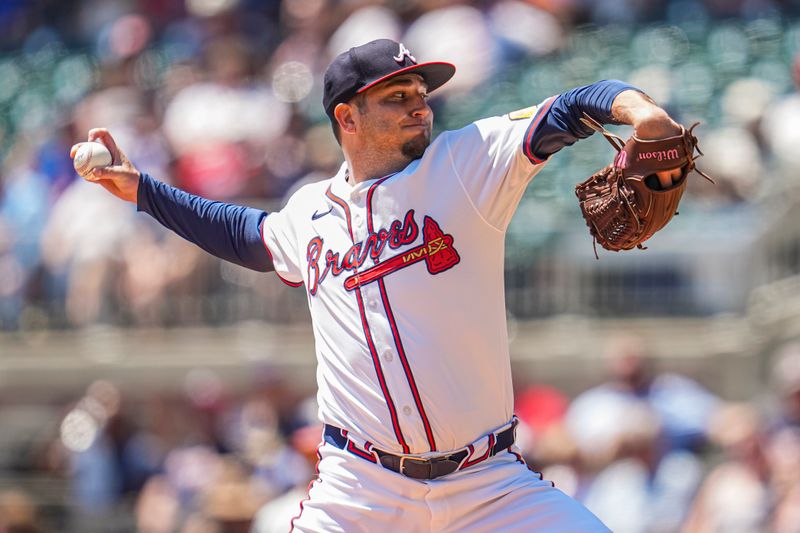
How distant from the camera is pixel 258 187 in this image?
9.41 meters

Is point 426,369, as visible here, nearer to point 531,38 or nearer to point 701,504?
point 701,504

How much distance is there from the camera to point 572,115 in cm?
345

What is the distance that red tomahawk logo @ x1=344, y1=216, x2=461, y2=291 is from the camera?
3.67m

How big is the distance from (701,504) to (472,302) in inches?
130

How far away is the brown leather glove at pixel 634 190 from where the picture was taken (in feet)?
10.5

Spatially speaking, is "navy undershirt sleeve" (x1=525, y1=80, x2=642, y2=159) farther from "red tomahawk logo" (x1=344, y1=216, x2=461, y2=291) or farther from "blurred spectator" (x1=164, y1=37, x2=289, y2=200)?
"blurred spectator" (x1=164, y1=37, x2=289, y2=200)

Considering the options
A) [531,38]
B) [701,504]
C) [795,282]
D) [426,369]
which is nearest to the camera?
[426,369]

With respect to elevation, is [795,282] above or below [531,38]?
below

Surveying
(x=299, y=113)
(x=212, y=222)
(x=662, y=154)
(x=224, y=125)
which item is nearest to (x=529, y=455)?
(x=212, y=222)

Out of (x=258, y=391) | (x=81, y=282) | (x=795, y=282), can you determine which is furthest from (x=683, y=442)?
(x=81, y=282)

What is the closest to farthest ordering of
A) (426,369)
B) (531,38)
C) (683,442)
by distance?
(426,369)
(683,442)
(531,38)

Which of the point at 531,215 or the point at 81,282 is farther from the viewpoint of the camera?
the point at 81,282

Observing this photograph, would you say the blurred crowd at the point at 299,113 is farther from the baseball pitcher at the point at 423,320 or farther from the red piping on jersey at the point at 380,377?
the red piping on jersey at the point at 380,377

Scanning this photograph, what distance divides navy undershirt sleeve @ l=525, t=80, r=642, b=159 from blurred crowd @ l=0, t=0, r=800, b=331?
4773 mm
